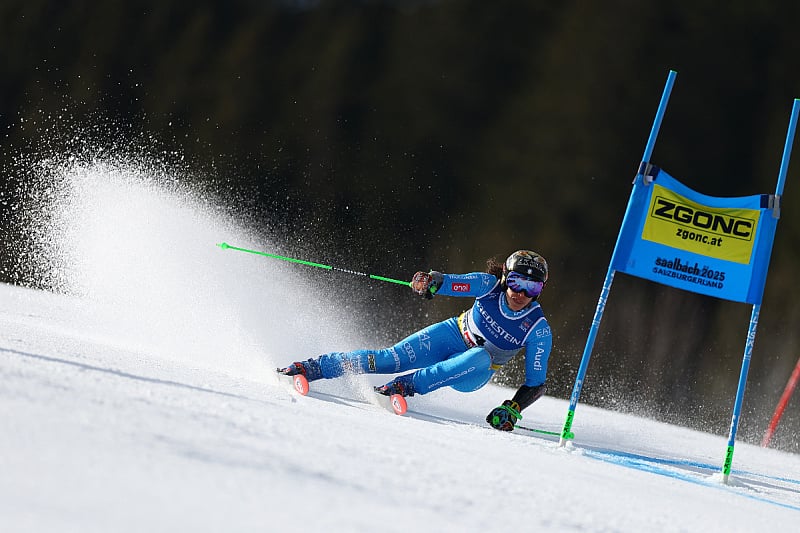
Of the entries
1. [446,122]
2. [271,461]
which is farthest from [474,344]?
[446,122]

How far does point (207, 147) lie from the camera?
11.2 metres

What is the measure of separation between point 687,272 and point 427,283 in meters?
1.07

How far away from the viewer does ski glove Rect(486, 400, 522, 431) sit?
3557 mm

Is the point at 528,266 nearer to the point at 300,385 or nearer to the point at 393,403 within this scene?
the point at 393,403

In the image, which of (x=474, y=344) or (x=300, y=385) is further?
(x=474, y=344)

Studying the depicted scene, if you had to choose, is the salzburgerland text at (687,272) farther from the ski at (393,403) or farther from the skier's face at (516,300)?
the ski at (393,403)

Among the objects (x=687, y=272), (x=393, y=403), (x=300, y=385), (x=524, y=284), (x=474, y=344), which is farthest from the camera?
(x=474, y=344)

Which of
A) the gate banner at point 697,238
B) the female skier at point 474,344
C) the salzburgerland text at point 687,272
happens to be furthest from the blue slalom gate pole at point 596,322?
the female skier at point 474,344

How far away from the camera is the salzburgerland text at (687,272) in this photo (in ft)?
10.9

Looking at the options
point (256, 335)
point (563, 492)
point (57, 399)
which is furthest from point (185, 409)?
point (256, 335)

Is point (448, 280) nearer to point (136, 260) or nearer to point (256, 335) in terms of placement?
point (256, 335)

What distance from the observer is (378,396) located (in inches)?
146

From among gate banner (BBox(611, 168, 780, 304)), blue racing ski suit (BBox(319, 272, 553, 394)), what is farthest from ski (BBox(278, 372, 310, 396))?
gate banner (BBox(611, 168, 780, 304))

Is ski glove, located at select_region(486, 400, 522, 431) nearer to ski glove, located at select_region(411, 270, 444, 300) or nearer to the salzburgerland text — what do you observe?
ski glove, located at select_region(411, 270, 444, 300)
